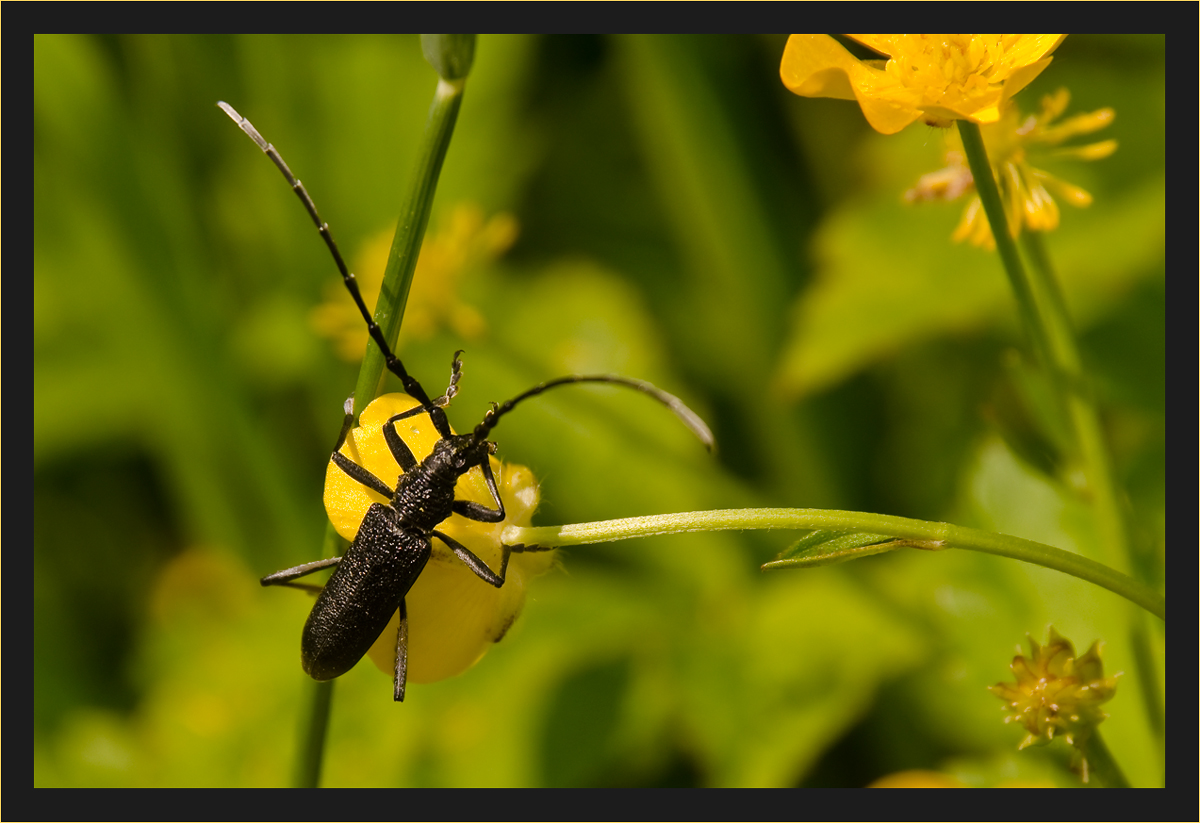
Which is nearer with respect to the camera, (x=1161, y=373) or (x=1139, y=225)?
(x=1161, y=373)

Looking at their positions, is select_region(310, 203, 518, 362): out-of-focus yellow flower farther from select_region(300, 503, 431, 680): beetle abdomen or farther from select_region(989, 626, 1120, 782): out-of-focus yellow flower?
select_region(989, 626, 1120, 782): out-of-focus yellow flower

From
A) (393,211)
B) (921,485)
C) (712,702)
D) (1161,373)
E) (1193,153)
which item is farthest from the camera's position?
(393,211)

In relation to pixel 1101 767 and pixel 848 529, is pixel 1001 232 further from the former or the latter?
pixel 1101 767

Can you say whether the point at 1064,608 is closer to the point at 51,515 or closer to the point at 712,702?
the point at 712,702

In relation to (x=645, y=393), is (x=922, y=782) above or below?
below

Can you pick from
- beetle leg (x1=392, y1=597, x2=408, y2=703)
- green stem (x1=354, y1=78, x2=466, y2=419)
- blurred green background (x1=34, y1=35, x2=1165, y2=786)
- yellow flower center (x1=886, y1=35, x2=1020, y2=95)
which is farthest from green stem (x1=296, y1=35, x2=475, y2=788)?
blurred green background (x1=34, y1=35, x2=1165, y2=786)

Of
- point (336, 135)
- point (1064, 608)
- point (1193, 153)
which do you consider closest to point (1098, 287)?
point (1193, 153)

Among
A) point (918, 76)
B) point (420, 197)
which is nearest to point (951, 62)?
point (918, 76)
